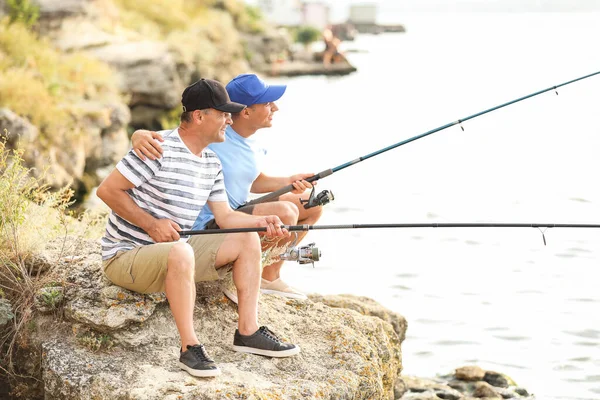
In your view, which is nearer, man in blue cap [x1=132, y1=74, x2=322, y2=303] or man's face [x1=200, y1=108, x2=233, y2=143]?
man's face [x1=200, y1=108, x2=233, y2=143]

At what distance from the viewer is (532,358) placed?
379 inches

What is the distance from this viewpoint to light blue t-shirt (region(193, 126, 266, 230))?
17.7 ft

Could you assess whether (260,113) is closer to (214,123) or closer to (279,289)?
(214,123)

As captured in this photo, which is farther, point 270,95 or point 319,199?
point 319,199

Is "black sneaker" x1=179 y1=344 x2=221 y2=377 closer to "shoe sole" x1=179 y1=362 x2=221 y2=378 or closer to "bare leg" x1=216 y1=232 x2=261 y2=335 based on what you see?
"shoe sole" x1=179 y1=362 x2=221 y2=378

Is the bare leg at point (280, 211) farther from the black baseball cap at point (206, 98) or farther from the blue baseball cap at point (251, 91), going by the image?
the black baseball cap at point (206, 98)

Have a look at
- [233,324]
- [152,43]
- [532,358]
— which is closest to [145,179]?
[233,324]

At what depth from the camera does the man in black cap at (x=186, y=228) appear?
437 cm

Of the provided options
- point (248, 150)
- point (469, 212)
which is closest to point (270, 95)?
point (248, 150)

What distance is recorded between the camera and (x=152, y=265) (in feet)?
14.4

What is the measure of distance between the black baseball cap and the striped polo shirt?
0.19 m

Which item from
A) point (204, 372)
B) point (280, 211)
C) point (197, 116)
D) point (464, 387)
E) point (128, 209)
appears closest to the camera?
point (204, 372)

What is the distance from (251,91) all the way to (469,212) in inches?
537

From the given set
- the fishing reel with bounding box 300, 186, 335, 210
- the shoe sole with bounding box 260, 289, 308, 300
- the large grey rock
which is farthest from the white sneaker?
the large grey rock
